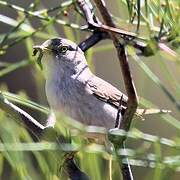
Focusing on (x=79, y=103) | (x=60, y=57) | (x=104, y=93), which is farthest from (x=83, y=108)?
(x=60, y=57)

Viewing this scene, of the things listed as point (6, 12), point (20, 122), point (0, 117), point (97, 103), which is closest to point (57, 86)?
point (97, 103)

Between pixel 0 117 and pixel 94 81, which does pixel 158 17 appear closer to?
pixel 0 117

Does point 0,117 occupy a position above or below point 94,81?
above

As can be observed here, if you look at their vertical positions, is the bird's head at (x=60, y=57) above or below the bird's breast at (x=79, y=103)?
above

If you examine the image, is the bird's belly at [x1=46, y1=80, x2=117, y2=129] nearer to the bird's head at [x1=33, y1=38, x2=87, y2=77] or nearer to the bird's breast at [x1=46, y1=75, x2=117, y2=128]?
the bird's breast at [x1=46, y1=75, x2=117, y2=128]

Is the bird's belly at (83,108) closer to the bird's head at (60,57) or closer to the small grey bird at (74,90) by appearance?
the small grey bird at (74,90)

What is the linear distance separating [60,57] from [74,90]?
0.81 ft

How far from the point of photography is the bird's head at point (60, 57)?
234 centimetres

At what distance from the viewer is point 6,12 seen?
14.1 feet

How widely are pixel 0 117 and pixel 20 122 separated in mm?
215

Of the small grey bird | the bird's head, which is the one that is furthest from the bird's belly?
the bird's head

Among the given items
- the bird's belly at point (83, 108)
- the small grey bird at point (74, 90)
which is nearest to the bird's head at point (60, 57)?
the small grey bird at point (74, 90)

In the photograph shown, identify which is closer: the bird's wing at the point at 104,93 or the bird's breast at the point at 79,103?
the bird's breast at the point at 79,103

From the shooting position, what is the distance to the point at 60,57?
7.99ft
